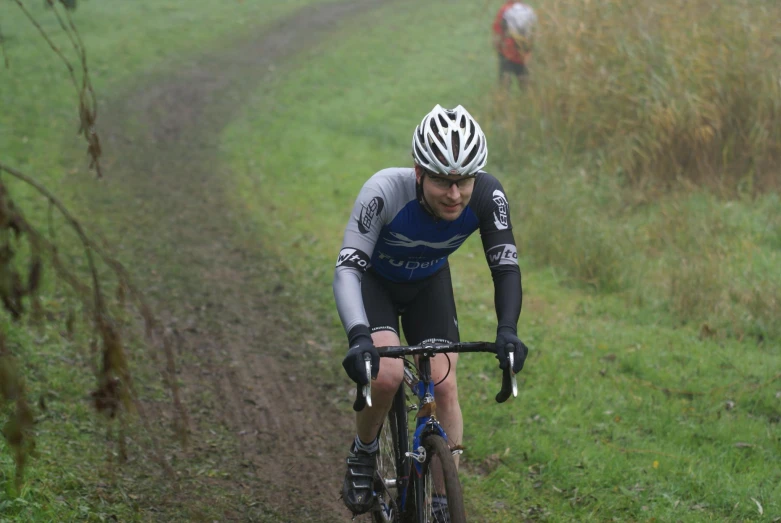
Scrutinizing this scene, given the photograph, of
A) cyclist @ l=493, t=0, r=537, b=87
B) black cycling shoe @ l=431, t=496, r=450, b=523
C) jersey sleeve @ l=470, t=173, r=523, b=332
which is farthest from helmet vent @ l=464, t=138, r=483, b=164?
cyclist @ l=493, t=0, r=537, b=87

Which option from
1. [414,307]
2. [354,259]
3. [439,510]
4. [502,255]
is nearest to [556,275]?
[414,307]

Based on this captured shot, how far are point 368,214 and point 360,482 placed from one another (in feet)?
5.05

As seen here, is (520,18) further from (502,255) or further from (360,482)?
(360,482)

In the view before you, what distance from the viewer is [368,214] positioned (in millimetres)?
4430

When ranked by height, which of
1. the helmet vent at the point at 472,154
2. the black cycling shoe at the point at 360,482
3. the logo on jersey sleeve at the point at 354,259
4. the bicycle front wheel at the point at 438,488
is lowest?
the black cycling shoe at the point at 360,482

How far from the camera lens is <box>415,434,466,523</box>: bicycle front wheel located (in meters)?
3.65

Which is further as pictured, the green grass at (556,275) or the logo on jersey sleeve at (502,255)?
the green grass at (556,275)

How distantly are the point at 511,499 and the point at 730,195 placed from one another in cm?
663

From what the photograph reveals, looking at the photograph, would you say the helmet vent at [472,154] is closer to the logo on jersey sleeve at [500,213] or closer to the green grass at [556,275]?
the logo on jersey sleeve at [500,213]

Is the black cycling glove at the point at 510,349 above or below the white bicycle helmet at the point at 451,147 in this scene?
below

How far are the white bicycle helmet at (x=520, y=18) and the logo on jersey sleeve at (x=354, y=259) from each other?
10.3m

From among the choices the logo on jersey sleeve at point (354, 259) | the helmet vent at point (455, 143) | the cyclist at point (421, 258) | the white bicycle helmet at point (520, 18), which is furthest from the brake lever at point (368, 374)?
the white bicycle helmet at point (520, 18)

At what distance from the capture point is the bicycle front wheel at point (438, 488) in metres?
3.65

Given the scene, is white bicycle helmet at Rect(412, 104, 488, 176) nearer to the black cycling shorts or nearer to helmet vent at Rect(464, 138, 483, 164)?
helmet vent at Rect(464, 138, 483, 164)
